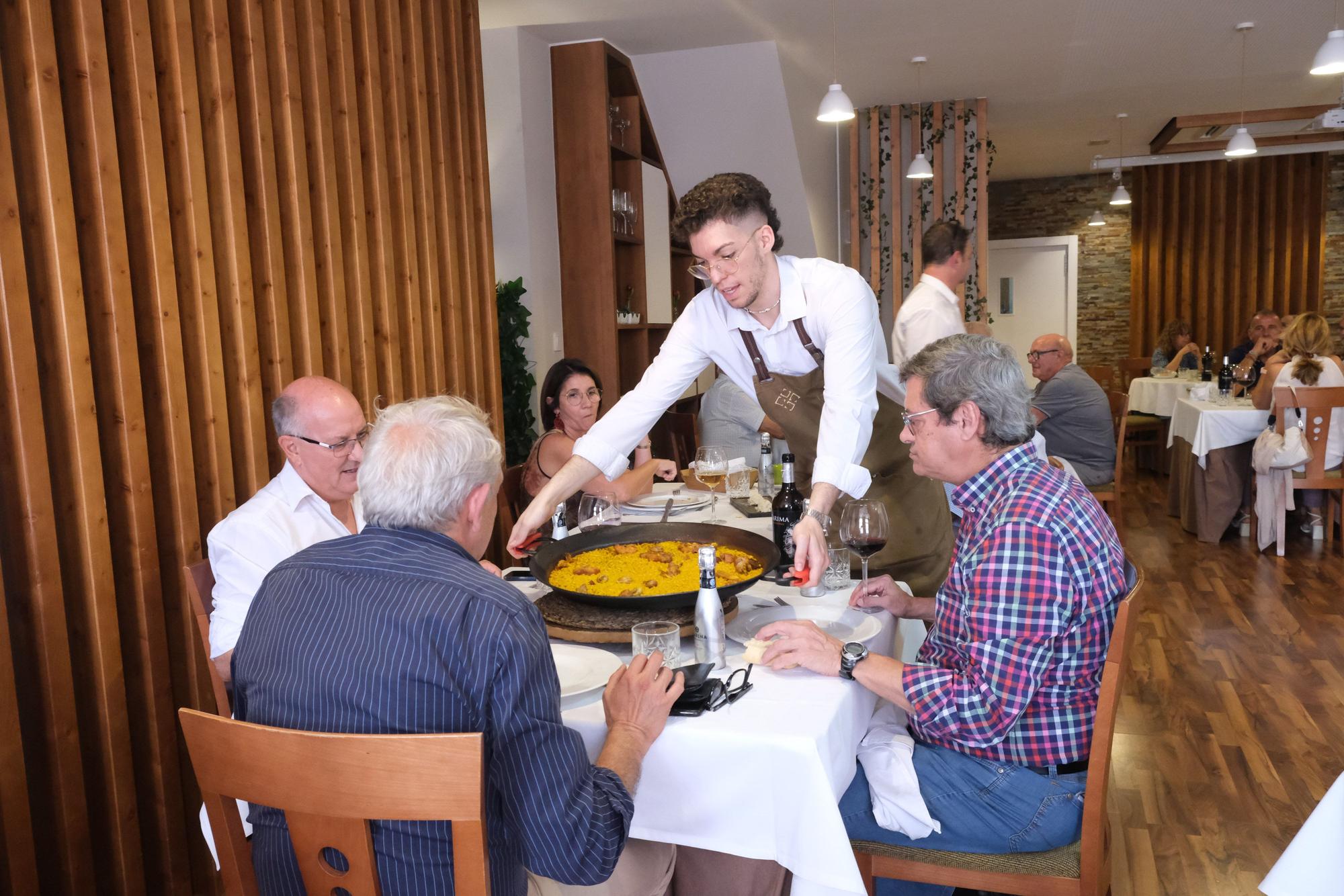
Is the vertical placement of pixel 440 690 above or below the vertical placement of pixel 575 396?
below

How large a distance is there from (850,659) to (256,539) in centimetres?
132

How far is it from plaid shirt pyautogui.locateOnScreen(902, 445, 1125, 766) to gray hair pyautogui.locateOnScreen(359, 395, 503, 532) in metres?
0.82

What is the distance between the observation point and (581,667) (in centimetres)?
181

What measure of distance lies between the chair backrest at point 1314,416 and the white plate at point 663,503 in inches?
156

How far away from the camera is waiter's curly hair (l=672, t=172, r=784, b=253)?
2.33m

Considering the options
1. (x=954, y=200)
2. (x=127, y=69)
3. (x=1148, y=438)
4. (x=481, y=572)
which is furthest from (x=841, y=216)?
(x=481, y=572)

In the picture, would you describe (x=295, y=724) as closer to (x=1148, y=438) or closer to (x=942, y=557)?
(x=942, y=557)

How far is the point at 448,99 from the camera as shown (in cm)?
412

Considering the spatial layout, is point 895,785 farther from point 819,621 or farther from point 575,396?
point 575,396

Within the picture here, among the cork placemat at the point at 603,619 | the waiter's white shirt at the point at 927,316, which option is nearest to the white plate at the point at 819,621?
the cork placemat at the point at 603,619

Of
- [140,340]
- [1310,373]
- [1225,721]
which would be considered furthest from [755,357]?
[1310,373]

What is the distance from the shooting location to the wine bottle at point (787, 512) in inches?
94.3

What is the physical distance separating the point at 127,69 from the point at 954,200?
6938mm

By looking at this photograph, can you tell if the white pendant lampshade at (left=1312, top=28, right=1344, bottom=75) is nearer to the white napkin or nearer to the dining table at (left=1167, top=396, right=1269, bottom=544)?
the dining table at (left=1167, top=396, right=1269, bottom=544)
